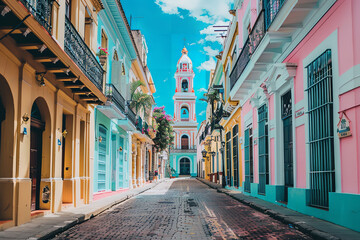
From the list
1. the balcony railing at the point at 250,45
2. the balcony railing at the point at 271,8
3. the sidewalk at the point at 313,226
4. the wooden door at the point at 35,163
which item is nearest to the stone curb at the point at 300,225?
the sidewalk at the point at 313,226

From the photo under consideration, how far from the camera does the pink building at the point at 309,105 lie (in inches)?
272

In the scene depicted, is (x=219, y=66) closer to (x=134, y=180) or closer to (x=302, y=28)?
(x=134, y=180)

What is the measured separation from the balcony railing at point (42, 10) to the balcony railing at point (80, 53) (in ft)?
4.61

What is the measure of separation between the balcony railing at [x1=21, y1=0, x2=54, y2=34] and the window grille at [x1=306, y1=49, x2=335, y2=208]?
5.89 metres

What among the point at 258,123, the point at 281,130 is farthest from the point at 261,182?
the point at 281,130

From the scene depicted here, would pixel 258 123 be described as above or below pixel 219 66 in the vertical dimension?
below

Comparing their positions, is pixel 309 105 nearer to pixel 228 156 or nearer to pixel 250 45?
pixel 250 45

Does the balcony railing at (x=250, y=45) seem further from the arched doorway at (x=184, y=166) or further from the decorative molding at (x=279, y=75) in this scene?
the arched doorway at (x=184, y=166)

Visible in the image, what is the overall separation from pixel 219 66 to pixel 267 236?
2240 cm

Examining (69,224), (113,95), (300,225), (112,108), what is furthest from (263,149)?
(69,224)

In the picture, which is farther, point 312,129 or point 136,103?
point 136,103

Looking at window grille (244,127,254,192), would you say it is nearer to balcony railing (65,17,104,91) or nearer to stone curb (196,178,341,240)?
stone curb (196,178,341,240)

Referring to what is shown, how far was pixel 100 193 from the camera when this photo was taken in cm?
1562

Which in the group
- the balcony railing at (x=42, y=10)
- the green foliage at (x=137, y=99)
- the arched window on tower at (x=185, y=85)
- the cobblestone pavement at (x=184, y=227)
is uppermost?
the arched window on tower at (x=185, y=85)
